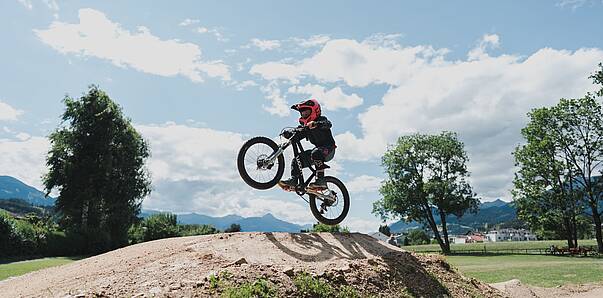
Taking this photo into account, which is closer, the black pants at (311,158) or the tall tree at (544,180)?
the black pants at (311,158)

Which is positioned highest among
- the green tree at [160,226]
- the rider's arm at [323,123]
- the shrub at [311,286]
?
the rider's arm at [323,123]

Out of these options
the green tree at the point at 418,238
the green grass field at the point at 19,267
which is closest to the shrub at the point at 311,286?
the green grass field at the point at 19,267

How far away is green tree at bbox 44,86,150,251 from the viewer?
40.7 meters

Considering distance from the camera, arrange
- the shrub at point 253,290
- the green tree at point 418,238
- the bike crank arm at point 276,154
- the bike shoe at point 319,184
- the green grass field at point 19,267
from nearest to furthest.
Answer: the shrub at point 253,290
the bike crank arm at point 276,154
the bike shoe at point 319,184
the green grass field at point 19,267
the green tree at point 418,238

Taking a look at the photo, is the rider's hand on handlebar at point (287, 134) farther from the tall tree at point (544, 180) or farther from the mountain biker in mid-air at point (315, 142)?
the tall tree at point (544, 180)

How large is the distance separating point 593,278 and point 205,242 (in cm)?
2032

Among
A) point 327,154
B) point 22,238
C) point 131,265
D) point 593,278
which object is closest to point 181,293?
point 131,265

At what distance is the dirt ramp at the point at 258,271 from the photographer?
23.7ft

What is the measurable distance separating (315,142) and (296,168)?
79cm

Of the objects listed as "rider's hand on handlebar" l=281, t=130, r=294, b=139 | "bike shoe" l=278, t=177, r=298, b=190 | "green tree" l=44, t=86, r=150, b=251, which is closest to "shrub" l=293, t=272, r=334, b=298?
"bike shoe" l=278, t=177, r=298, b=190

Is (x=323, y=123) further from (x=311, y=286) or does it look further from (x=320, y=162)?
(x=311, y=286)

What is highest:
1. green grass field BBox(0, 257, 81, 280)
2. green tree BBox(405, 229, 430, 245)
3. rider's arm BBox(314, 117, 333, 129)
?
rider's arm BBox(314, 117, 333, 129)

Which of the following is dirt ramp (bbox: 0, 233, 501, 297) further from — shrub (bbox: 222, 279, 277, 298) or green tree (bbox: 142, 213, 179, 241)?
green tree (bbox: 142, 213, 179, 241)

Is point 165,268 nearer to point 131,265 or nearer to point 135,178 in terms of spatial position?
point 131,265
